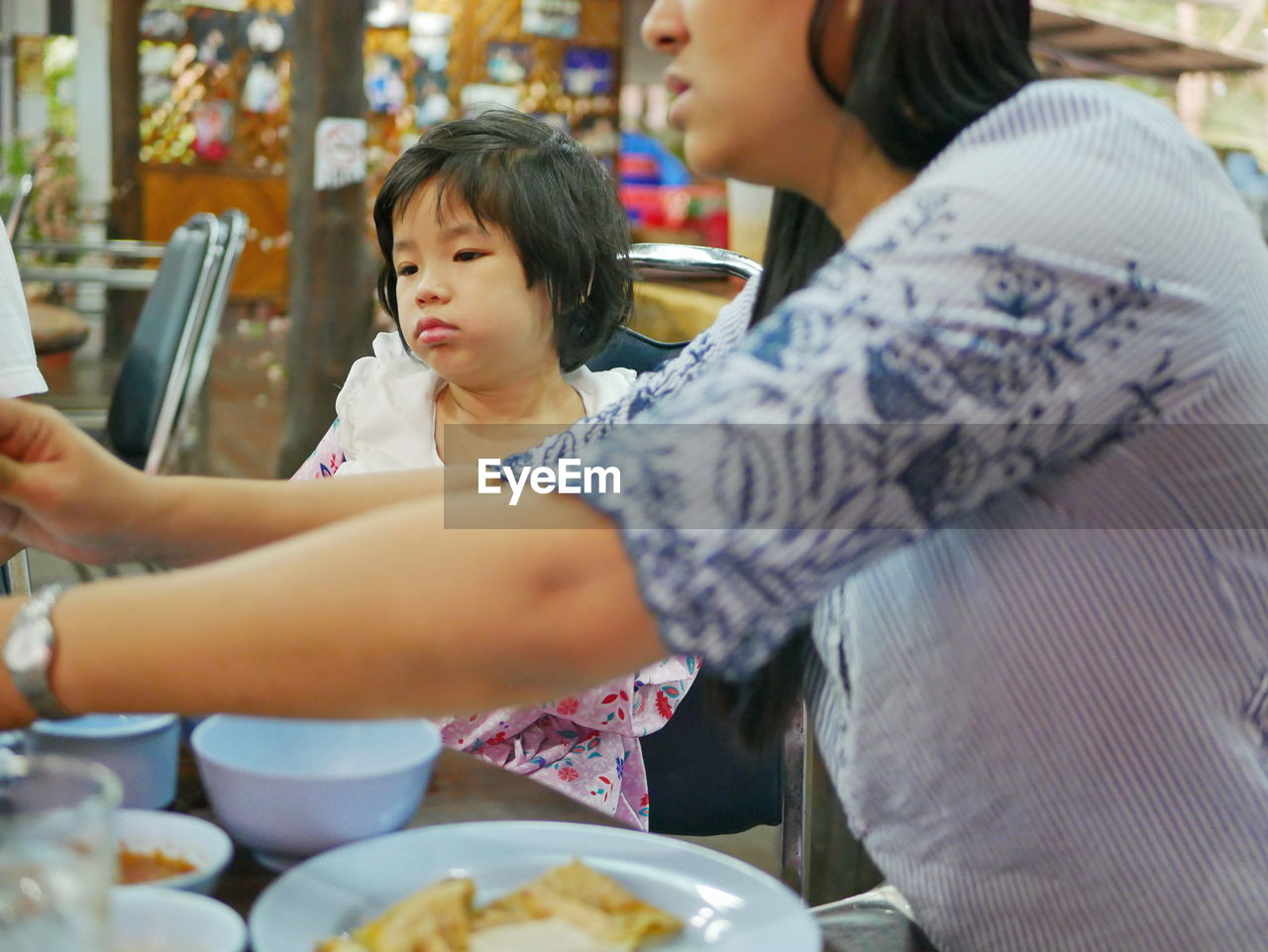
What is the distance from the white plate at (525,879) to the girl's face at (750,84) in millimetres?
435

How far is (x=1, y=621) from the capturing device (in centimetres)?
69

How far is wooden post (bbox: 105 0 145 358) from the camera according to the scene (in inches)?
321

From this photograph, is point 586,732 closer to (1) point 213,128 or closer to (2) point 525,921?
(2) point 525,921

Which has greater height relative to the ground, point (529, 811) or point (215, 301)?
point (529, 811)

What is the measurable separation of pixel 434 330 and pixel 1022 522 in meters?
1.03

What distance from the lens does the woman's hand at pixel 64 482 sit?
0.92 meters

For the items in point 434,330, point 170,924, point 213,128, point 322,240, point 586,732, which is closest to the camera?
point 170,924

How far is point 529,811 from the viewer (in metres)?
0.88

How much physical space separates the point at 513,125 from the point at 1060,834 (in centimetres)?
126

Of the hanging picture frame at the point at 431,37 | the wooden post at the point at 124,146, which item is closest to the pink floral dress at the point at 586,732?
the wooden post at the point at 124,146

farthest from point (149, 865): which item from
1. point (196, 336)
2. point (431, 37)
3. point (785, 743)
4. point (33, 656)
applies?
point (431, 37)

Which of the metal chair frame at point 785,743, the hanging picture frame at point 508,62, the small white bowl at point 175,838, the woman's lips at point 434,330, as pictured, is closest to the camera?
the small white bowl at point 175,838

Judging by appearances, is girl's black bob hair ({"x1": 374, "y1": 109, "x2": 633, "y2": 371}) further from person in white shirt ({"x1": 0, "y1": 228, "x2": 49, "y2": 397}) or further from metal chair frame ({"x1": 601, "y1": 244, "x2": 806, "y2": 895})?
person in white shirt ({"x1": 0, "y1": 228, "x2": 49, "y2": 397})

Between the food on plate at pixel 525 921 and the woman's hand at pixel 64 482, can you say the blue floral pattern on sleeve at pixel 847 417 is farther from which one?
the woman's hand at pixel 64 482
